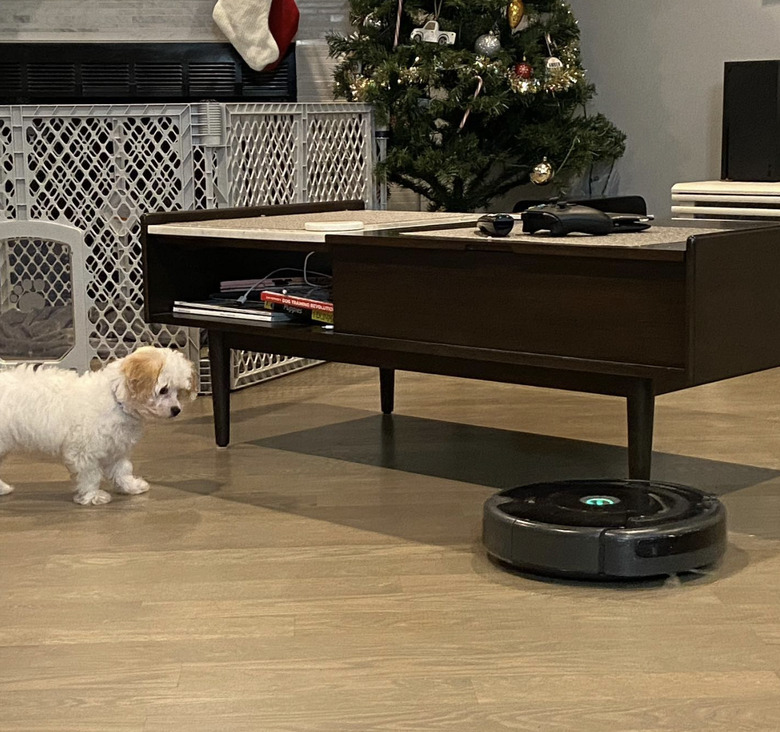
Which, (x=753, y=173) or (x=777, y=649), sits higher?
(x=753, y=173)

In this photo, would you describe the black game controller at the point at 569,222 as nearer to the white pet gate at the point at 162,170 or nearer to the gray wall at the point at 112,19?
the white pet gate at the point at 162,170

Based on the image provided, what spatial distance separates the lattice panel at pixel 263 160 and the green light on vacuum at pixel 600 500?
88.6 inches

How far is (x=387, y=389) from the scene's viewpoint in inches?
159

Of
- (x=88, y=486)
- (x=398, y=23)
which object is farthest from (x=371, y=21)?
(x=88, y=486)

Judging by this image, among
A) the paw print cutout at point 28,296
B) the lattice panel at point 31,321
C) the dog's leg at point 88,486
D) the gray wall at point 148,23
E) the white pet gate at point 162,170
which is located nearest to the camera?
the dog's leg at point 88,486

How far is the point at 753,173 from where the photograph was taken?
4984 millimetres

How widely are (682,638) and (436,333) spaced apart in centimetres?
97

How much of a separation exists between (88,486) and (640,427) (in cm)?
132

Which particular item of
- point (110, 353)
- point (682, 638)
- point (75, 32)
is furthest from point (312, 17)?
point (682, 638)

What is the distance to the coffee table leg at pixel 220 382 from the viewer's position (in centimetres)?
361

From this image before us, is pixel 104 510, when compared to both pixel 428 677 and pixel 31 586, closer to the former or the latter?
pixel 31 586

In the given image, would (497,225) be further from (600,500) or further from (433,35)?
(433,35)

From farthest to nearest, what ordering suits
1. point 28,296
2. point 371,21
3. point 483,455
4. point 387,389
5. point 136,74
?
point 136,74
point 371,21
point 28,296
point 387,389
point 483,455

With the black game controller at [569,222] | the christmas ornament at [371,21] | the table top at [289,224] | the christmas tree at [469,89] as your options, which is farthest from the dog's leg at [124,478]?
the christmas ornament at [371,21]
